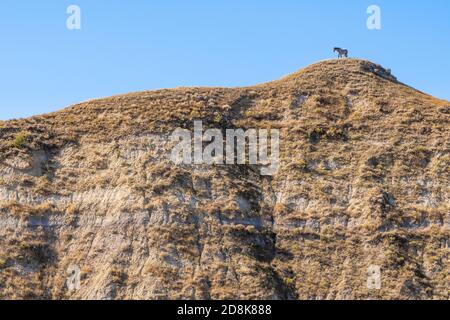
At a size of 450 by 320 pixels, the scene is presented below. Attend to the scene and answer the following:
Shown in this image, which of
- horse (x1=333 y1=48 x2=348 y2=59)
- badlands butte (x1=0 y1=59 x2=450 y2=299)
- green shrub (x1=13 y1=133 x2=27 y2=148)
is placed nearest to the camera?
A: badlands butte (x1=0 y1=59 x2=450 y2=299)

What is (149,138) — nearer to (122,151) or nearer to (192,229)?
(122,151)

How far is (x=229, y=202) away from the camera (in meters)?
53.4

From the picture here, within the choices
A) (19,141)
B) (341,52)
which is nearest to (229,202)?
(19,141)

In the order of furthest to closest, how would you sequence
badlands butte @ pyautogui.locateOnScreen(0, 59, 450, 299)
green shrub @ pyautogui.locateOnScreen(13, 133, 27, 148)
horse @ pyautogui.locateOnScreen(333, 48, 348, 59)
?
horse @ pyautogui.locateOnScreen(333, 48, 348, 59), green shrub @ pyautogui.locateOnScreen(13, 133, 27, 148), badlands butte @ pyautogui.locateOnScreen(0, 59, 450, 299)

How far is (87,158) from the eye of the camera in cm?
5762

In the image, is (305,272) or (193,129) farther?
(193,129)

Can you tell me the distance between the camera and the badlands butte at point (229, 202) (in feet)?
159

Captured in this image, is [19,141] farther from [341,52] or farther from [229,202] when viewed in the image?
[341,52]

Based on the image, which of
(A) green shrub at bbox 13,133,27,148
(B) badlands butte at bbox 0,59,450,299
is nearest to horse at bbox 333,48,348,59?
(B) badlands butte at bbox 0,59,450,299

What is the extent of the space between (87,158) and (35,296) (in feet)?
44.9

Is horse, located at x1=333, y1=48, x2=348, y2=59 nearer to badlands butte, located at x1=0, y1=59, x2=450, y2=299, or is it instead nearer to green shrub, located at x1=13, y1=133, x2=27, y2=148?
badlands butte, located at x1=0, y1=59, x2=450, y2=299

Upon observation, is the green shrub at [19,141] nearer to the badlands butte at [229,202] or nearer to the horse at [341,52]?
the badlands butte at [229,202]

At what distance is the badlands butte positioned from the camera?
48312mm

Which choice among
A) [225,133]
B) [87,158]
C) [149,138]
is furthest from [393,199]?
[87,158]
